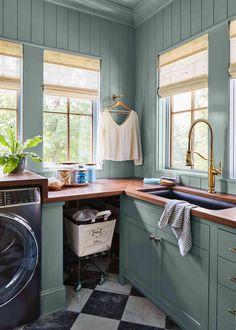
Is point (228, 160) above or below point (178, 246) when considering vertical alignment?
above

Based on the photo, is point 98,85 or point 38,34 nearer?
point 38,34

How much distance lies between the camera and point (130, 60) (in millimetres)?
3018

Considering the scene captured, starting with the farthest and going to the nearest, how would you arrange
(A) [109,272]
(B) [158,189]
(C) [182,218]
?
1. (A) [109,272]
2. (B) [158,189]
3. (C) [182,218]

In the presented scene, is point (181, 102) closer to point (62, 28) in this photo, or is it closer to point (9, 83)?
point (62, 28)

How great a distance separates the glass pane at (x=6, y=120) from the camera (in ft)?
7.86

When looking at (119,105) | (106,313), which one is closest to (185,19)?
(119,105)

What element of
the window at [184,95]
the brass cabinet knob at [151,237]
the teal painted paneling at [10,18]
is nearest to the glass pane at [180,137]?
the window at [184,95]

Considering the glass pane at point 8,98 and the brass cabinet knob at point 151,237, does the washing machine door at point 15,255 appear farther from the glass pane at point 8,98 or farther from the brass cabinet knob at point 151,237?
the glass pane at point 8,98

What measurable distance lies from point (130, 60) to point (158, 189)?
5.23 feet

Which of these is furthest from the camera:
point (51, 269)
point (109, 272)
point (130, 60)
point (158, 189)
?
point (130, 60)

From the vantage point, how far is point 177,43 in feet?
7.96

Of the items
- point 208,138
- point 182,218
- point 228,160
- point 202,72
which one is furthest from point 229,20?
point 182,218

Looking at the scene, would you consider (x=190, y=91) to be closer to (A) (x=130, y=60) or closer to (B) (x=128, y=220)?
(A) (x=130, y=60)

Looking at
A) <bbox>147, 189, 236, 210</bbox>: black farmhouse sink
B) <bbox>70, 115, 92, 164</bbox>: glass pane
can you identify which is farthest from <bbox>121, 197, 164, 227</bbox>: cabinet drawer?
<bbox>70, 115, 92, 164</bbox>: glass pane
